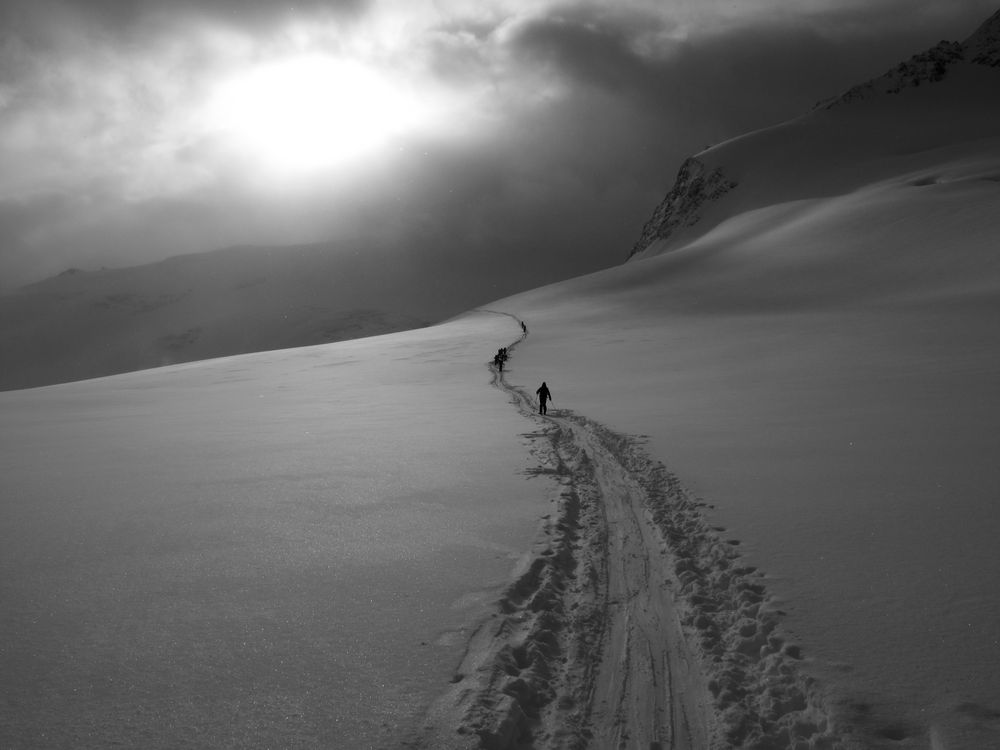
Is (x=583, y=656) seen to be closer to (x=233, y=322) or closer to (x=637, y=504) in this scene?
(x=637, y=504)

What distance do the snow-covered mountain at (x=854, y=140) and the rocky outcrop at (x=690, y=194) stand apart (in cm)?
32

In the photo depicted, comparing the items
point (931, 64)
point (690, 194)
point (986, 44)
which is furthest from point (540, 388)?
point (986, 44)

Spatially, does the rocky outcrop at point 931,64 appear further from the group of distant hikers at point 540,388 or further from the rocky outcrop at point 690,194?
the group of distant hikers at point 540,388

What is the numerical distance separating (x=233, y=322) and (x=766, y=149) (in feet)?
463

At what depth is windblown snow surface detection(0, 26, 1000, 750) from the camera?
14.3 ft

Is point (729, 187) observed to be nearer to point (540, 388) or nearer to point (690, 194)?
point (690, 194)

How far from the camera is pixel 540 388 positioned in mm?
17750

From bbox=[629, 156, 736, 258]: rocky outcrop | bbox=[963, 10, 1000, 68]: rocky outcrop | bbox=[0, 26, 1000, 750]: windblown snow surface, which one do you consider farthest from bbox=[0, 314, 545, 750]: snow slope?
bbox=[963, 10, 1000, 68]: rocky outcrop

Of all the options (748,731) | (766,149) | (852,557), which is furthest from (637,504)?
(766,149)

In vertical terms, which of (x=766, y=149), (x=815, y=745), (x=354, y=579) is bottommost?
(x=815, y=745)

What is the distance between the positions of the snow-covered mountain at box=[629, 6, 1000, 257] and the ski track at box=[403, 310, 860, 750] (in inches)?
3716

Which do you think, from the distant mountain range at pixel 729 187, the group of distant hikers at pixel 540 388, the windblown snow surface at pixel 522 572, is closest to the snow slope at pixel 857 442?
the windblown snow surface at pixel 522 572

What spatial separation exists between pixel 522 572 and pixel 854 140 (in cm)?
13320

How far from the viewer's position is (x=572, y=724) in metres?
4.36
